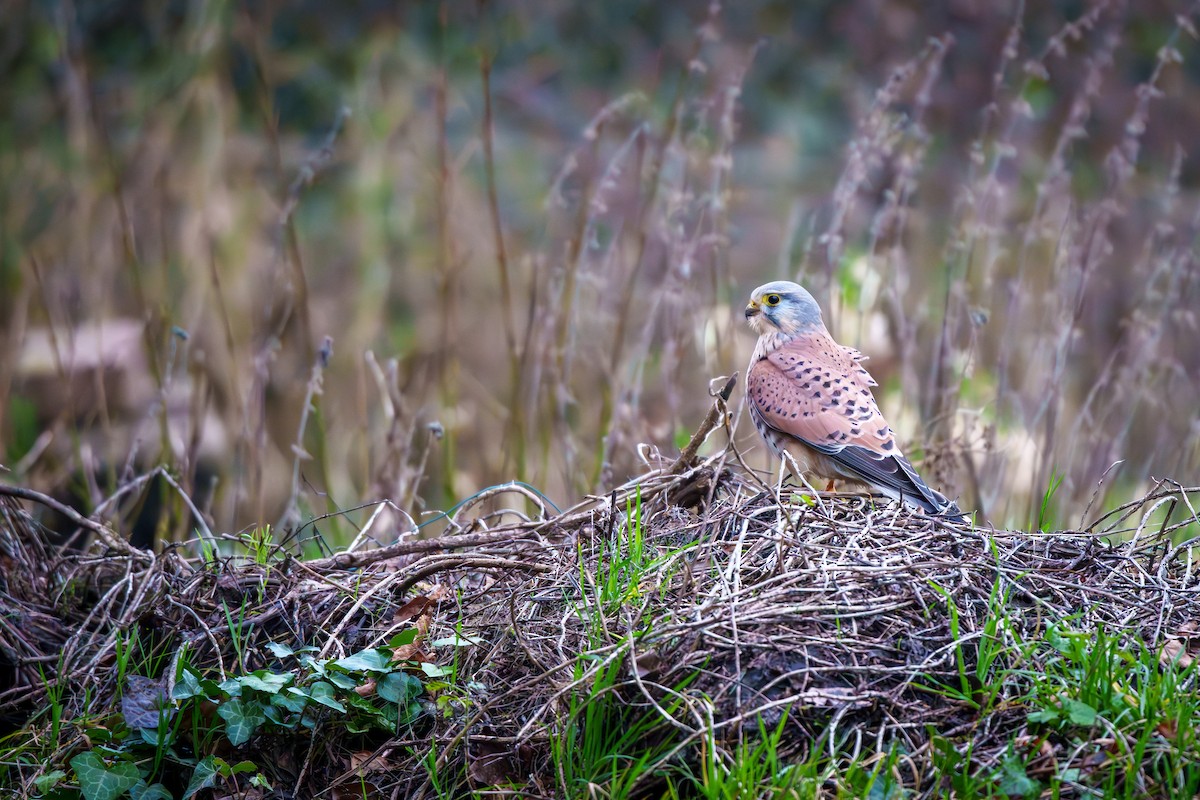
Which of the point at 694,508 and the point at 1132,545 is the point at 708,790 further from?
the point at 1132,545

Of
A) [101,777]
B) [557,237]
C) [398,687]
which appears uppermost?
[557,237]

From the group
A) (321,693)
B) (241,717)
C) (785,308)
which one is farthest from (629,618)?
(785,308)

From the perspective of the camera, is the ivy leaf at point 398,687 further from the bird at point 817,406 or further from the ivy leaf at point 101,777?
the bird at point 817,406

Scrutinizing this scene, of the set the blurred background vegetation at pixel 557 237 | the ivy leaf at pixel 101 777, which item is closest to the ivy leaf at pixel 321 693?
the ivy leaf at pixel 101 777

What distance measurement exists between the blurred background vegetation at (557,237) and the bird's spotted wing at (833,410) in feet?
1.05

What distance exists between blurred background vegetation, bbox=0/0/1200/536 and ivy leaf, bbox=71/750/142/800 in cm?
117

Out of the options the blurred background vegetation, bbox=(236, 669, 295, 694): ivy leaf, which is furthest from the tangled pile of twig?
the blurred background vegetation

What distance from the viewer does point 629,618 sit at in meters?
2.12

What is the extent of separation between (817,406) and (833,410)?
0.16 feet

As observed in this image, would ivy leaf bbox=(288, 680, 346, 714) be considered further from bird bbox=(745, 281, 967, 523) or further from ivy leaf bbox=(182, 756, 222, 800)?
bird bbox=(745, 281, 967, 523)

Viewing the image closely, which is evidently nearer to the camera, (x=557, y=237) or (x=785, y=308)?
(x=785, y=308)

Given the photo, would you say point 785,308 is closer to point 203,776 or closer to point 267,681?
point 267,681

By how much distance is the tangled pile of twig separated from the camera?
6.60 feet

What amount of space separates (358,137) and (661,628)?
393cm
